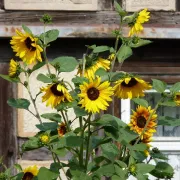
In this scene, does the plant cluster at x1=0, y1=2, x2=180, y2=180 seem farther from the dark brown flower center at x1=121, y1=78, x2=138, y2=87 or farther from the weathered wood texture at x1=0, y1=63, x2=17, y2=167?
the weathered wood texture at x1=0, y1=63, x2=17, y2=167

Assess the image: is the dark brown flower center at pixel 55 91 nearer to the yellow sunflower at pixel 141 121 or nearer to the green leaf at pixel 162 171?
the yellow sunflower at pixel 141 121

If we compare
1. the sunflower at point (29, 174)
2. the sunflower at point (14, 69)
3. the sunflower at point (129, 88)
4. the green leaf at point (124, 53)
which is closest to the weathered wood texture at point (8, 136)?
the sunflower at point (29, 174)

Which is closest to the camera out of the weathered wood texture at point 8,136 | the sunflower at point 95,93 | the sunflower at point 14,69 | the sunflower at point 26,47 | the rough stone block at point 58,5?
the sunflower at point 95,93

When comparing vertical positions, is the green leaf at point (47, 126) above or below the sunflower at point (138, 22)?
below

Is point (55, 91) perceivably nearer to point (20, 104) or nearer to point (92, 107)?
point (92, 107)

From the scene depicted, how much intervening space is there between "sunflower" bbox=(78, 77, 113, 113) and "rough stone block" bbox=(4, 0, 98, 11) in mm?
1740

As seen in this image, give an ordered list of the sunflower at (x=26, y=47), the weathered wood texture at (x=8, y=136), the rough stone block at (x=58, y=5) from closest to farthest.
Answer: the sunflower at (x=26, y=47), the rough stone block at (x=58, y=5), the weathered wood texture at (x=8, y=136)

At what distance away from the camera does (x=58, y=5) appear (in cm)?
409

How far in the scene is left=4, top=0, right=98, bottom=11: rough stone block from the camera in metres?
4.05

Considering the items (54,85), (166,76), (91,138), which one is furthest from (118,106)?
(54,85)

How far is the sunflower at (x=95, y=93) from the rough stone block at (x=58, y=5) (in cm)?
174

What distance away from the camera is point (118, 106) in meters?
4.26

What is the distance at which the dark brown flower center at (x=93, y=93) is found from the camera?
238 cm

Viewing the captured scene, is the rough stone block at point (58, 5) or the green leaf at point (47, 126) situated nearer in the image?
the green leaf at point (47, 126)
